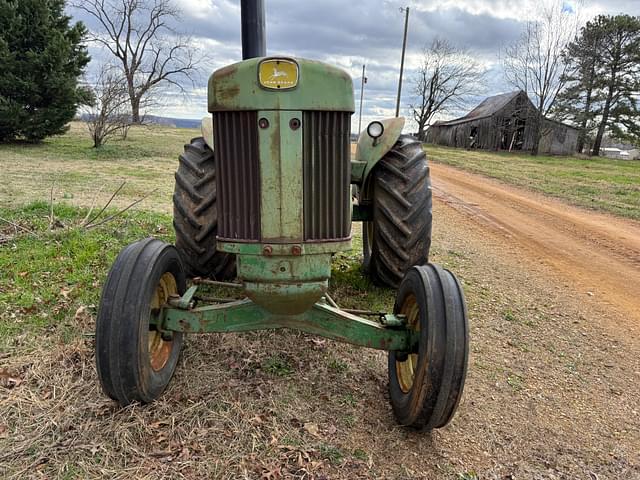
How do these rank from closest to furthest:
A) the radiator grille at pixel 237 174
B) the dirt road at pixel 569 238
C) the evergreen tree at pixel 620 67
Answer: the radiator grille at pixel 237 174 < the dirt road at pixel 569 238 < the evergreen tree at pixel 620 67

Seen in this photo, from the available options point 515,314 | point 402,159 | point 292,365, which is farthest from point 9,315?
point 515,314

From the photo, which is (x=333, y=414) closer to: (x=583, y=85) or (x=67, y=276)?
(x=67, y=276)

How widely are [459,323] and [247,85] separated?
1.48 m

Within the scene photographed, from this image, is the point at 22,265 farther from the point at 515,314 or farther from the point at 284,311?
the point at 515,314

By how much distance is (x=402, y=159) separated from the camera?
362 cm

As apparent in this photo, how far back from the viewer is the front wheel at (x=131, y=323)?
231 centimetres

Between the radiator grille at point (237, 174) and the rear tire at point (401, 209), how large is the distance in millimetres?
1470

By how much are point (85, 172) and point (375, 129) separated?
974 centimetres

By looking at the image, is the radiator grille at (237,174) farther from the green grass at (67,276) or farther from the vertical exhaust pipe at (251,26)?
the vertical exhaust pipe at (251,26)

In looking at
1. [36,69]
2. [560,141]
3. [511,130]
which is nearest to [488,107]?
[511,130]

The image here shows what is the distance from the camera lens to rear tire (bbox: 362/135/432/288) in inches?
Answer: 137

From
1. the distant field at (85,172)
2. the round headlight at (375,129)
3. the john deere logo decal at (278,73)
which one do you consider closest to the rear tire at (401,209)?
the round headlight at (375,129)

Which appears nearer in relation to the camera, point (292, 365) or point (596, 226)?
point (292, 365)

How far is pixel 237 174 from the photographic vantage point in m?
2.29
